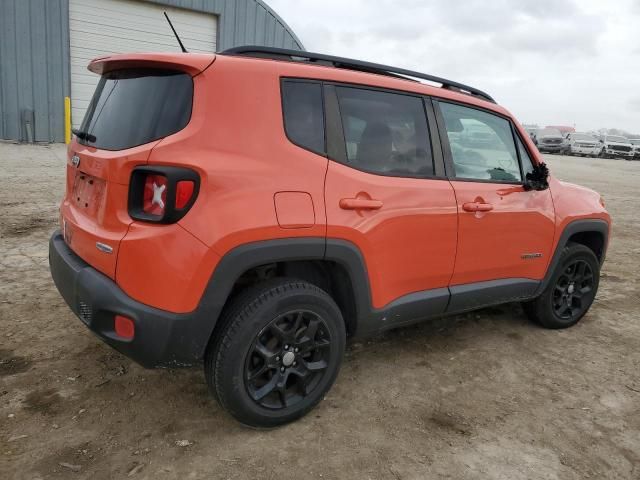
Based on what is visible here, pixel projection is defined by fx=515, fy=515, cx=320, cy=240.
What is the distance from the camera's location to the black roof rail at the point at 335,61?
8.35ft

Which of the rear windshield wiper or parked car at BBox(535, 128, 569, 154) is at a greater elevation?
parked car at BBox(535, 128, 569, 154)

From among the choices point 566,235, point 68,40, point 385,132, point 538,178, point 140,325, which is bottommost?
point 140,325

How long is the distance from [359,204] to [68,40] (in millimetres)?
13412

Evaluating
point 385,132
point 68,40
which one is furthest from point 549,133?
point 385,132

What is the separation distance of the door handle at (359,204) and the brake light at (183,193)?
0.75 meters

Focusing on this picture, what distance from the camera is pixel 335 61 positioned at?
2766 millimetres

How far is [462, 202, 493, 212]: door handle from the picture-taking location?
10.1ft

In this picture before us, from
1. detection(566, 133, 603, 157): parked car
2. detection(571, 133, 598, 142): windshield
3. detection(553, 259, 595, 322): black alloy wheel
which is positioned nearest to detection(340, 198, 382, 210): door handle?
detection(553, 259, 595, 322): black alloy wheel

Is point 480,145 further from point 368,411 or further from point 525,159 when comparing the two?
point 368,411

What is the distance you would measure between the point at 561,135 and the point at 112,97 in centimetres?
3255

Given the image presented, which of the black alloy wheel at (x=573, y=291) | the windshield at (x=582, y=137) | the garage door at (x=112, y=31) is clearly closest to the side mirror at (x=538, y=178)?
the black alloy wheel at (x=573, y=291)

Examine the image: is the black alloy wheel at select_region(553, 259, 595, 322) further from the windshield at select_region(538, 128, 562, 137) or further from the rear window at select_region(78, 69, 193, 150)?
the windshield at select_region(538, 128, 562, 137)

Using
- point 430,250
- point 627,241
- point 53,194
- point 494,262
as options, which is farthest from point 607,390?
point 53,194

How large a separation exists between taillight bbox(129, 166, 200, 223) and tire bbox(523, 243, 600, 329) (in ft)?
9.51
